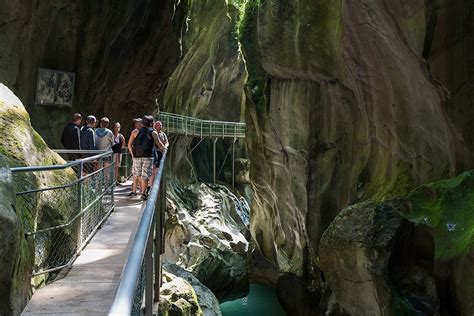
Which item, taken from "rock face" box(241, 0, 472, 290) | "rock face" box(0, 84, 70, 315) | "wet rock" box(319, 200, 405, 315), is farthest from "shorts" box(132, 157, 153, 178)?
"rock face" box(241, 0, 472, 290)

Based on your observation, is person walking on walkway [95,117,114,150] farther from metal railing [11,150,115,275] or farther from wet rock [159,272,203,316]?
metal railing [11,150,115,275]

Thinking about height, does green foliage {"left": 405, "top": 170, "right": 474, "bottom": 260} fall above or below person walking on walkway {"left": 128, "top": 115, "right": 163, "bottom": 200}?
below

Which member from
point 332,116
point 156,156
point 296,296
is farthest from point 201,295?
point 332,116

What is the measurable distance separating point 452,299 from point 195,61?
22072 millimetres

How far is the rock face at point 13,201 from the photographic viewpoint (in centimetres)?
313

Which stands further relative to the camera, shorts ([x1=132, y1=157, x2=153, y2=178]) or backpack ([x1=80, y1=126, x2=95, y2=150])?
backpack ([x1=80, y1=126, x2=95, y2=150])

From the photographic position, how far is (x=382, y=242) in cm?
739

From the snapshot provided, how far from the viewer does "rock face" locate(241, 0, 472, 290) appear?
28.1ft

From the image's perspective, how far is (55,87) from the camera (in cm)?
1364

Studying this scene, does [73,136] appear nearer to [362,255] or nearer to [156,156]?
[156,156]

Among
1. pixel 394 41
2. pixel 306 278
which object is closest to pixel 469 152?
pixel 394 41

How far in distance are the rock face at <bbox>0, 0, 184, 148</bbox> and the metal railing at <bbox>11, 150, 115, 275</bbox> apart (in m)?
7.42

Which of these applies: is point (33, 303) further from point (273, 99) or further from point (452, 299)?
point (273, 99)

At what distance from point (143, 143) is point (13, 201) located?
5.04m
